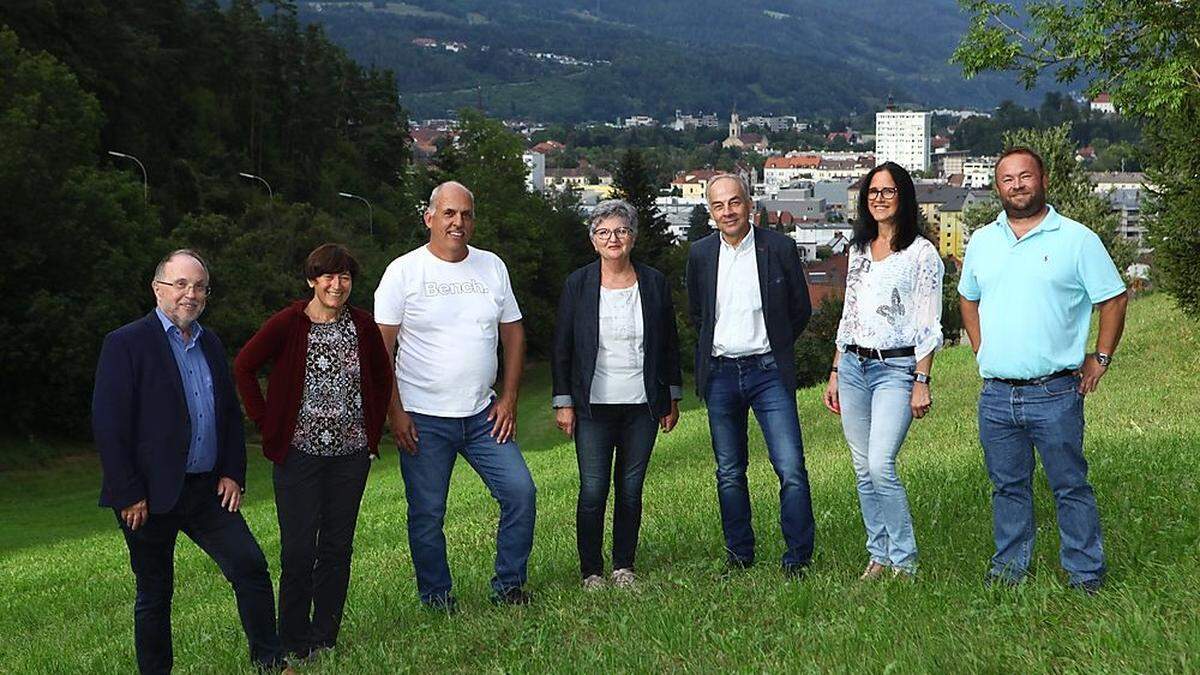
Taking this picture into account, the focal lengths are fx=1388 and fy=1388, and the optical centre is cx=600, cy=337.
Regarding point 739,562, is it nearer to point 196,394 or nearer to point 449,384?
point 449,384

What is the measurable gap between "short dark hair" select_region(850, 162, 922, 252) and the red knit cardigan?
8.38ft

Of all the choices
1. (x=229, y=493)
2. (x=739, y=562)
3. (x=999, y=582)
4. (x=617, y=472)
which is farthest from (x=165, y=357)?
(x=999, y=582)

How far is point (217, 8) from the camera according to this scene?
262 ft

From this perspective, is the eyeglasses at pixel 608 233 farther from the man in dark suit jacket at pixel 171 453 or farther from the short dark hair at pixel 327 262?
the man in dark suit jacket at pixel 171 453

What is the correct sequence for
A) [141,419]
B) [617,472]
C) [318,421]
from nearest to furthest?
[141,419], [318,421], [617,472]

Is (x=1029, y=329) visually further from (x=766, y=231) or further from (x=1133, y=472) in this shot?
(x=1133, y=472)

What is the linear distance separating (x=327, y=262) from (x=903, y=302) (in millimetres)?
2823

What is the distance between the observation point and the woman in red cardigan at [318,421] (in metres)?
6.58

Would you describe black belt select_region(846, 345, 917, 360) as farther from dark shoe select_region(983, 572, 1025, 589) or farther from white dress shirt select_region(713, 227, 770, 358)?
dark shoe select_region(983, 572, 1025, 589)

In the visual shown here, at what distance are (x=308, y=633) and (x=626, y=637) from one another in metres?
1.77

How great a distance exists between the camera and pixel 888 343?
6867 mm

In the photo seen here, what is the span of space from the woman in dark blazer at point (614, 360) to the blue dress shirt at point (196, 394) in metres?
1.82

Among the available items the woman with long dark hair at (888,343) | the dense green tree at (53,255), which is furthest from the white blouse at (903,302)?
the dense green tree at (53,255)

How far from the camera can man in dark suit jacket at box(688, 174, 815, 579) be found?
7.30 meters
